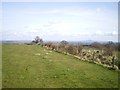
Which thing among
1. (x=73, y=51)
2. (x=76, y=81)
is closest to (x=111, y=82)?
(x=76, y=81)

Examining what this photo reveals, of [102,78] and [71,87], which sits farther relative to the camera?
[102,78]

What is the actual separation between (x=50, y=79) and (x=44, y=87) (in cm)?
257

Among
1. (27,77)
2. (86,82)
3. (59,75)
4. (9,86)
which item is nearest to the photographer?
(9,86)

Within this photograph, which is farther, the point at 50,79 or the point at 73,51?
the point at 73,51

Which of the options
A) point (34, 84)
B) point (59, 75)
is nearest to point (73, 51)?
point (59, 75)

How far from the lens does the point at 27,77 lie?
17.5m

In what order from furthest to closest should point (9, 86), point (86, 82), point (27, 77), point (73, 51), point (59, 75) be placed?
point (73, 51), point (59, 75), point (27, 77), point (86, 82), point (9, 86)

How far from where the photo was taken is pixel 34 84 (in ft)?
49.5

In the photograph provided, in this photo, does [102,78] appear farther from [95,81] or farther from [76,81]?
[76,81]

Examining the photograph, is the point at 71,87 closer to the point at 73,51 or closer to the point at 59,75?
the point at 59,75

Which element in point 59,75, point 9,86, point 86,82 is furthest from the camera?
point 59,75

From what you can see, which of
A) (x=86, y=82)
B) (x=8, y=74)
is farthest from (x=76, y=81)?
(x=8, y=74)

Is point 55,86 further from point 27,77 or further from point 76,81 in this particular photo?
point 27,77

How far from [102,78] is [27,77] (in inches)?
272
